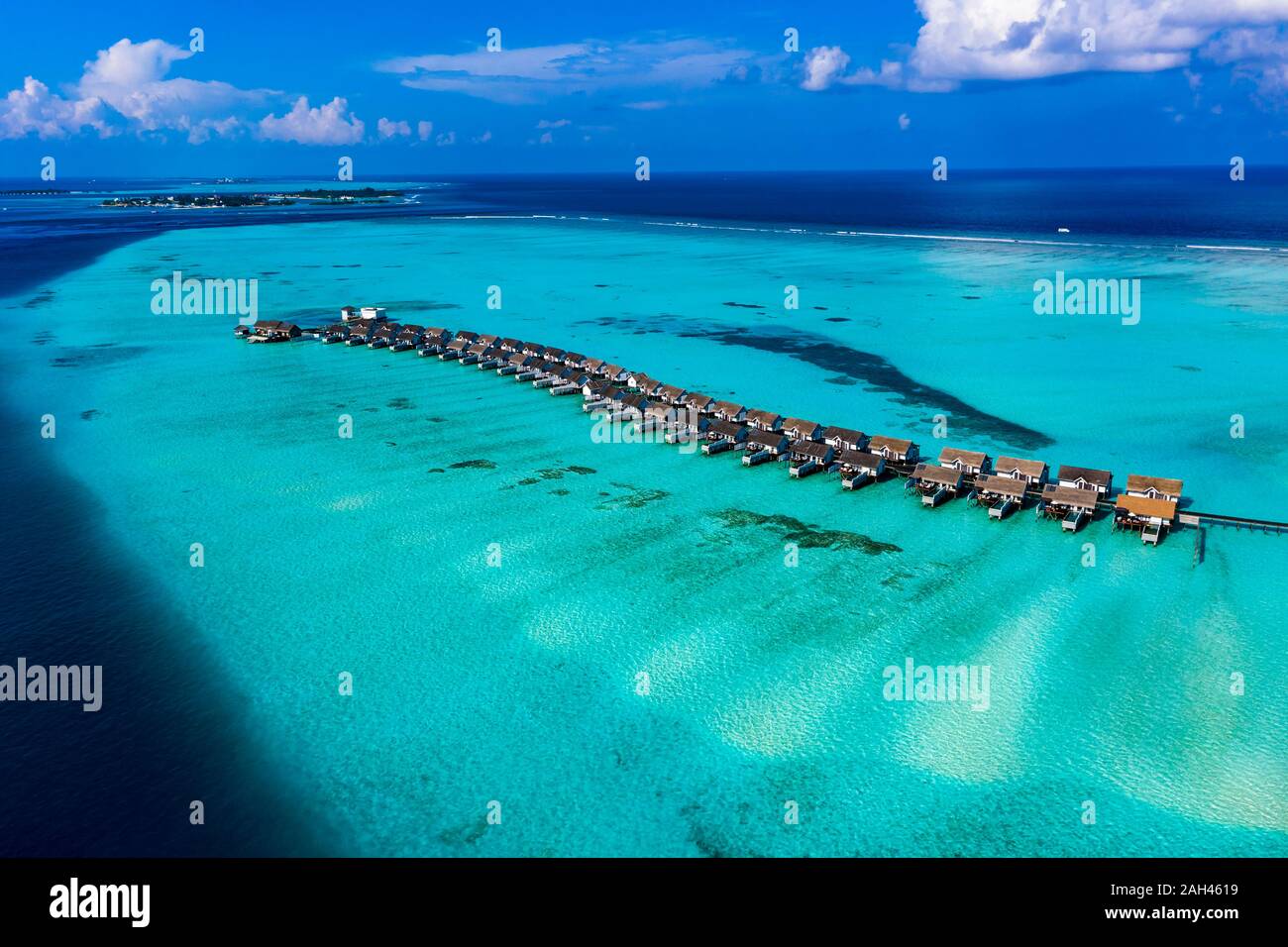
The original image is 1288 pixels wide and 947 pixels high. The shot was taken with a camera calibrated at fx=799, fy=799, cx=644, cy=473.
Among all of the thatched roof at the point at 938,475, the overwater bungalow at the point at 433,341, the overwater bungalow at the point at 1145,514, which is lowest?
the overwater bungalow at the point at 1145,514

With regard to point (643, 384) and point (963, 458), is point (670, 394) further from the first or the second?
point (963, 458)

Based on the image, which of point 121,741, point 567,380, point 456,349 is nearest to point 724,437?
point 567,380

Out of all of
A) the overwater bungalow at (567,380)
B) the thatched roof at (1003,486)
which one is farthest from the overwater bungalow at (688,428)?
the thatched roof at (1003,486)

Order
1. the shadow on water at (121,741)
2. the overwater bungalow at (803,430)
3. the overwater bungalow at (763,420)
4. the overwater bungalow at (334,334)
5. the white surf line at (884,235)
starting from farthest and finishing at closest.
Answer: the white surf line at (884,235), the overwater bungalow at (334,334), the overwater bungalow at (763,420), the overwater bungalow at (803,430), the shadow on water at (121,741)

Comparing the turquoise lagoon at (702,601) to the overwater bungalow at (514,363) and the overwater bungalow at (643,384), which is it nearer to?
the overwater bungalow at (514,363)

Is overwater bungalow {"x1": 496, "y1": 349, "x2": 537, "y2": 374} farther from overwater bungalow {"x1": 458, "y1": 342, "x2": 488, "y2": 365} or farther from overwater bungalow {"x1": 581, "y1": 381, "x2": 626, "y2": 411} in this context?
overwater bungalow {"x1": 581, "y1": 381, "x2": 626, "y2": 411}

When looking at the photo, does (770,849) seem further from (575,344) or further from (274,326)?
(274,326)

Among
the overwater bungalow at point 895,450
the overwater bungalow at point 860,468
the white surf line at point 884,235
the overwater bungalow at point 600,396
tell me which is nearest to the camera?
the overwater bungalow at point 860,468

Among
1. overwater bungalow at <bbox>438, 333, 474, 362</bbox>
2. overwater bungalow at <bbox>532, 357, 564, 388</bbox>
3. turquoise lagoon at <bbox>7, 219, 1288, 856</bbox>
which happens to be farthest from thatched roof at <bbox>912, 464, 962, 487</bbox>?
overwater bungalow at <bbox>438, 333, 474, 362</bbox>
